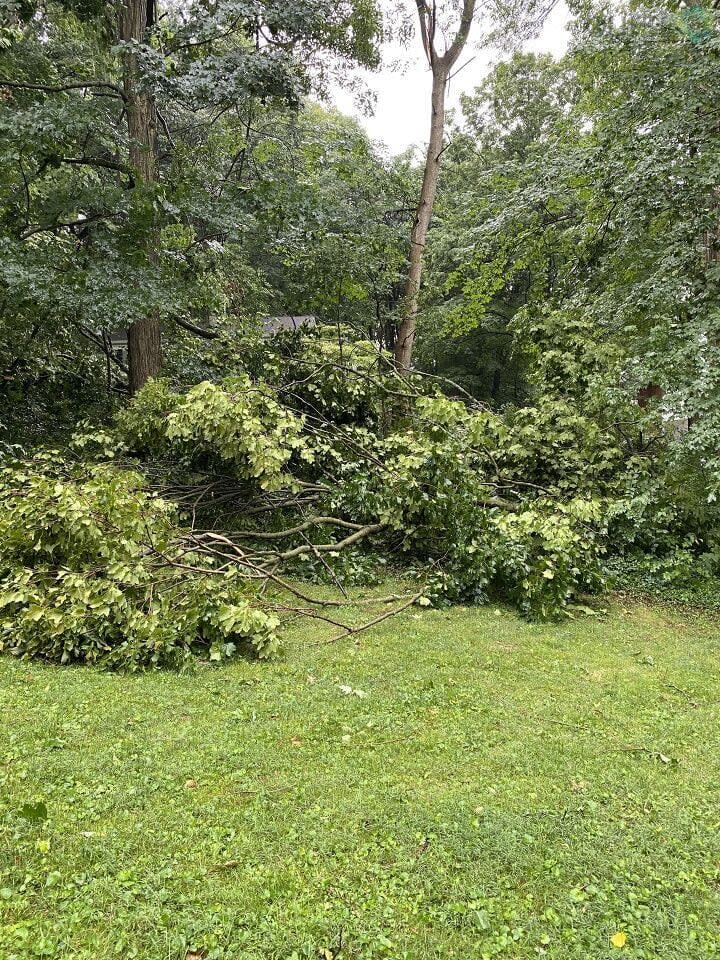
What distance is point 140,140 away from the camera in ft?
24.1

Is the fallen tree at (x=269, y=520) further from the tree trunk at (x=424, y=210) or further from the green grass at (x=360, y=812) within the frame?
the tree trunk at (x=424, y=210)

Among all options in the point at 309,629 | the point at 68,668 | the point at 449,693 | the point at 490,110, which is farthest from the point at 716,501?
the point at 490,110


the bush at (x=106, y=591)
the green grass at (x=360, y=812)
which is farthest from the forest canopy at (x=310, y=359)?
the green grass at (x=360, y=812)

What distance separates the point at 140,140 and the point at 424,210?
14.8 feet

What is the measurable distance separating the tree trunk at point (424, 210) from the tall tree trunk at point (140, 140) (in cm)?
382

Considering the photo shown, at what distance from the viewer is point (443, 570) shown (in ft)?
18.7

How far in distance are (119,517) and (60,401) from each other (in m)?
5.33

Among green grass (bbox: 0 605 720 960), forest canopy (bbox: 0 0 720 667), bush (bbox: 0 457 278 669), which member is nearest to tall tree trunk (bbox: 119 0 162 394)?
forest canopy (bbox: 0 0 720 667)

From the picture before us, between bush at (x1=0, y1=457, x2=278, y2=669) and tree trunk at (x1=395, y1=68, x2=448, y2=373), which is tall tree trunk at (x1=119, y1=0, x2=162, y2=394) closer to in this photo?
bush at (x1=0, y1=457, x2=278, y2=669)

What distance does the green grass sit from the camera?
179 cm

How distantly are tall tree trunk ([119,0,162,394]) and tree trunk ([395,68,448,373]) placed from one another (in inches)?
151

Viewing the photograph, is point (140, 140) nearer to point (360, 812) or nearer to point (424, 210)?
point (424, 210)

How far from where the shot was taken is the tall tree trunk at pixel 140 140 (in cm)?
685

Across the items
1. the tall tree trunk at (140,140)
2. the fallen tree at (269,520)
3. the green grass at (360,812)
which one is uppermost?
the tall tree trunk at (140,140)
